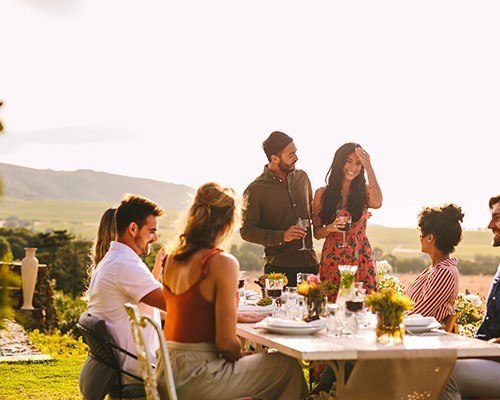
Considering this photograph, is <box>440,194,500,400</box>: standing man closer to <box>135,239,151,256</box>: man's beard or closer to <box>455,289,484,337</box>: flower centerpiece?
<box>135,239,151,256</box>: man's beard

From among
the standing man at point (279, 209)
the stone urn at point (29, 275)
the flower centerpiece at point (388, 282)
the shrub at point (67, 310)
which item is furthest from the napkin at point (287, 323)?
the shrub at point (67, 310)

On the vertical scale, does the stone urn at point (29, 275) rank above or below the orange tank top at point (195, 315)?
below

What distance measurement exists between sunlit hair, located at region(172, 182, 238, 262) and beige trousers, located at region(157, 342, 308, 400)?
1.36 feet

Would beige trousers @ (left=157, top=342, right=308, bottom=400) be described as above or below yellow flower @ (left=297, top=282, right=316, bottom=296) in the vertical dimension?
below

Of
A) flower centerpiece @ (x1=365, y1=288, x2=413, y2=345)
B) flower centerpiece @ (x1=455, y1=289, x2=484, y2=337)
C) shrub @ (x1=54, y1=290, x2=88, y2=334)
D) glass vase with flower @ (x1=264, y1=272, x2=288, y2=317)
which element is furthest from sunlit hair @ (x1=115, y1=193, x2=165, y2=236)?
shrub @ (x1=54, y1=290, x2=88, y2=334)

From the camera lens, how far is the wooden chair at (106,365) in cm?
395

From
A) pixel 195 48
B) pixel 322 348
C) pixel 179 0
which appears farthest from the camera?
pixel 195 48

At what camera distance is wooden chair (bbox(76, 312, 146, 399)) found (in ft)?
13.0

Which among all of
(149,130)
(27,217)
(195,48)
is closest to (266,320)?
(195,48)

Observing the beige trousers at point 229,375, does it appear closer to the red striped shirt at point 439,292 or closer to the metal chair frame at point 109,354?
the metal chair frame at point 109,354

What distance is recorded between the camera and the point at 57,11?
57.7 feet

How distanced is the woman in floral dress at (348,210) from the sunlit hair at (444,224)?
892 mm

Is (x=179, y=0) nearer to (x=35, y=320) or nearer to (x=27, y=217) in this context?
(x=35, y=320)

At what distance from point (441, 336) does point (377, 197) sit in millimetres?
1978
